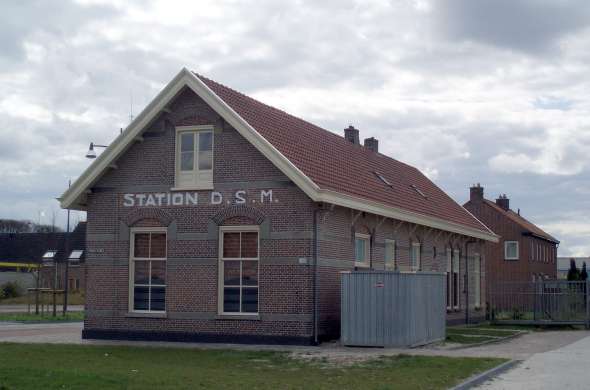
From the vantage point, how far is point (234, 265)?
23.9m

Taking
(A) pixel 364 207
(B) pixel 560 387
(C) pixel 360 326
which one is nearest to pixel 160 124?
(A) pixel 364 207

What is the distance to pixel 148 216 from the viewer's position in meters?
24.9

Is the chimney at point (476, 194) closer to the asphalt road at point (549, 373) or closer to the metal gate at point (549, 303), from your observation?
the metal gate at point (549, 303)

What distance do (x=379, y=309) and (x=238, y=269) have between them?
4241 millimetres

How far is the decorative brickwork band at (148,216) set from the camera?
24672 millimetres

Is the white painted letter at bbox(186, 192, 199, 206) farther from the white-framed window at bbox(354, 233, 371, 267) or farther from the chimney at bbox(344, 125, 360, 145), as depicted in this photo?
the chimney at bbox(344, 125, 360, 145)

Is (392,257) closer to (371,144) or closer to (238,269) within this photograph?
(238,269)

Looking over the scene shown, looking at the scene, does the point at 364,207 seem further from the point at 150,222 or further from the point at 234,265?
the point at 150,222

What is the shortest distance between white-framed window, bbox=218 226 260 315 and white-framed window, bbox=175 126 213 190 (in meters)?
1.64

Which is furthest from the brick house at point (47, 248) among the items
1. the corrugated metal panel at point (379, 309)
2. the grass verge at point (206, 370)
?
the grass verge at point (206, 370)

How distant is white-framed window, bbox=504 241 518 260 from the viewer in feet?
207

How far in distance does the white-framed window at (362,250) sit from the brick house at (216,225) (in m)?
0.05

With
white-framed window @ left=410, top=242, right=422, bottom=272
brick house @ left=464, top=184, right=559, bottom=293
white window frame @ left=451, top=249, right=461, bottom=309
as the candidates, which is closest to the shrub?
brick house @ left=464, top=184, right=559, bottom=293

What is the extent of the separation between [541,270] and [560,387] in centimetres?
5443
